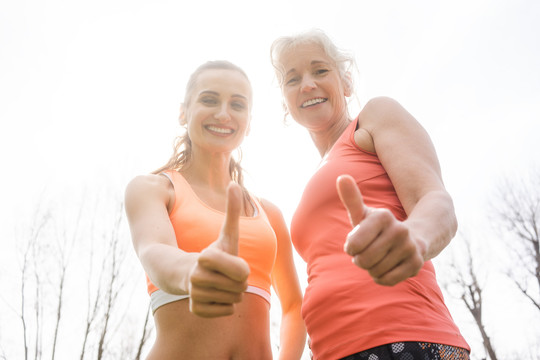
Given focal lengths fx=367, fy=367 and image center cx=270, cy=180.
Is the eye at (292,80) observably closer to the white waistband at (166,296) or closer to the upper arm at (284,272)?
→ the upper arm at (284,272)

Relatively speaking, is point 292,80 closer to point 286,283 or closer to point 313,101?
point 313,101

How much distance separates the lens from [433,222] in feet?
3.70


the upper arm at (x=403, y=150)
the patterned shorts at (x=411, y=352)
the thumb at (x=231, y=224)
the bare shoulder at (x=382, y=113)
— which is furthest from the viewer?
the bare shoulder at (x=382, y=113)

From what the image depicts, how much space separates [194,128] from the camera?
7.75ft

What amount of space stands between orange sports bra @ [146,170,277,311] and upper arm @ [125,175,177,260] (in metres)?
0.10

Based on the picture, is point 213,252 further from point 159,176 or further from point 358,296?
point 159,176

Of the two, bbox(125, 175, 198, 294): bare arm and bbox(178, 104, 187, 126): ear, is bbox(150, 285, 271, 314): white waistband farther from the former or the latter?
bbox(178, 104, 187, 126): ear

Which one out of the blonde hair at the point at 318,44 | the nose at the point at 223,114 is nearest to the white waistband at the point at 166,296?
the nose at the point at 223,114

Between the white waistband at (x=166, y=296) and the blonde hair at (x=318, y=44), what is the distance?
1.38 m

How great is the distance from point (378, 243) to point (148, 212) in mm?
1238

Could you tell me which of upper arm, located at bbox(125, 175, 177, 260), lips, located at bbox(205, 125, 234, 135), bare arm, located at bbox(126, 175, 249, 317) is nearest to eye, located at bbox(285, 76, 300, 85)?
lips, located at bbox(205, 125, 234, 135)

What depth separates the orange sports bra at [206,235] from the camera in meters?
1.96

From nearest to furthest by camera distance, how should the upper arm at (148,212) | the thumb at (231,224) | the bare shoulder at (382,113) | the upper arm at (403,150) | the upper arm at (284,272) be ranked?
the thumb at (231,224) < the upper arm at (403,150) < the upper arm at (148,212) < the bare shoulder at (382,113) < the upper arm at (284,272)

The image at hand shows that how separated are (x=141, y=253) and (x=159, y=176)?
738 mm
